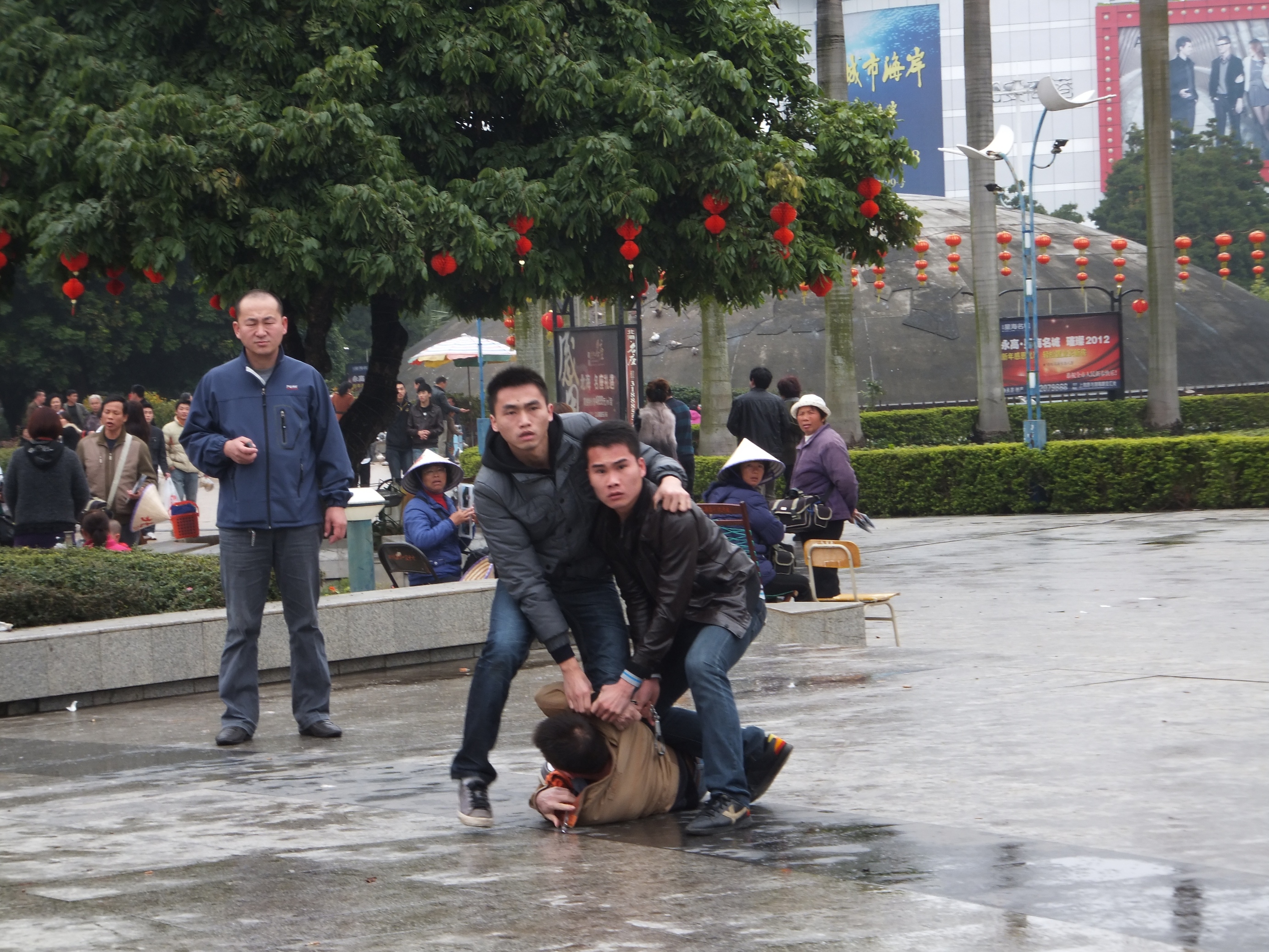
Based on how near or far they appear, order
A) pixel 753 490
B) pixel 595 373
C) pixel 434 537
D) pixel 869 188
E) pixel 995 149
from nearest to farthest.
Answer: pixel 753 490 < pixel 434 537 < pixel 869 188 < pixel 595 373 < pixel 995 149

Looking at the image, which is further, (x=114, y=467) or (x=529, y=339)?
(x=529, y=339)

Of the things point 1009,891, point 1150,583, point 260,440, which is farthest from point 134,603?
point 1150,583

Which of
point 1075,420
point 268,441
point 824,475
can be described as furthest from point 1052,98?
point 268,441

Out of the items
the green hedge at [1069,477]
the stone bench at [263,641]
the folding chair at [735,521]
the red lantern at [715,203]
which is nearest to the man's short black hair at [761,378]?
the red lantern at [715,203]

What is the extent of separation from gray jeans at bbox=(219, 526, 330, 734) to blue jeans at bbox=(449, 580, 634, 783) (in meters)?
1.96

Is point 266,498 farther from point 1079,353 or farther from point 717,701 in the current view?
point 1079,353

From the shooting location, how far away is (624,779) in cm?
520

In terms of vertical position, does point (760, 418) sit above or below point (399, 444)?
above

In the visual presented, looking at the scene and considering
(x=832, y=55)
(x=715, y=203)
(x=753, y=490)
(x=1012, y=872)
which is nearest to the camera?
(x=1012, y=872)

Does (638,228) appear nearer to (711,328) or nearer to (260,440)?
(260,440)

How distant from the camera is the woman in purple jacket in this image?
452 inches

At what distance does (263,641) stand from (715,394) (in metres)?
17.0

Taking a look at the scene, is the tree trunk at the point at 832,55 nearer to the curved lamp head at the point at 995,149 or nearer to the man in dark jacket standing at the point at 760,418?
the curved lamp head at the point at 995,149

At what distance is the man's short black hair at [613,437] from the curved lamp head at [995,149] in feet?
62.5
